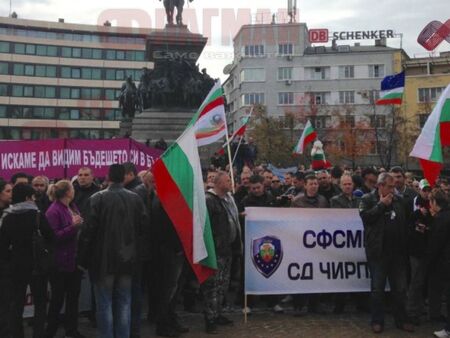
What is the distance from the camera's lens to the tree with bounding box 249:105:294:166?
56.5m

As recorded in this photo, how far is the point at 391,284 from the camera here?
23.6 feet

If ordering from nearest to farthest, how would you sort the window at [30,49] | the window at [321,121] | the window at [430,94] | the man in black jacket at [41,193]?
the man in black jacket at [41,193]
the window at [430,94]
the window at [321,121]
the window at [30,49]

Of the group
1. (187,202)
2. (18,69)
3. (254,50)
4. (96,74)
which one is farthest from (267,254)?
(18,69)

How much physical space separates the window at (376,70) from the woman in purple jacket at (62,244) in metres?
66.1

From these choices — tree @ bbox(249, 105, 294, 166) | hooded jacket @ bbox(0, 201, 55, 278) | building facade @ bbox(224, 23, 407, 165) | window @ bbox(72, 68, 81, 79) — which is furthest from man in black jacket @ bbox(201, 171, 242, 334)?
window @ bbox(72, 68, 81, 79)

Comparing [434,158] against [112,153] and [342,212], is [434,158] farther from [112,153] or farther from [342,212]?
[112,153]

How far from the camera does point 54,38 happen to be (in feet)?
278

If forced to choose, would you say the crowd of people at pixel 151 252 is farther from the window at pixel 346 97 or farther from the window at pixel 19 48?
→ the window at pixel 19 48

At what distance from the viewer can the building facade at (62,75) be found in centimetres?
8112

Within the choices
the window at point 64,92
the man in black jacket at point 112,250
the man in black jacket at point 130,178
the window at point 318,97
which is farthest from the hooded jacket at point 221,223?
the window at point 64,92

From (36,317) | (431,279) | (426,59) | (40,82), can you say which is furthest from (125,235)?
(40,82)

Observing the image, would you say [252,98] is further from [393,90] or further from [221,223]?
[221,223]

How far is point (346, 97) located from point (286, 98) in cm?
757

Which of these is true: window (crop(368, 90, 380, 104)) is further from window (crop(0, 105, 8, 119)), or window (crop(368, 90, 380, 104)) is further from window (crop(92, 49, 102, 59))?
window (crop(0, 105, 8, 119))
